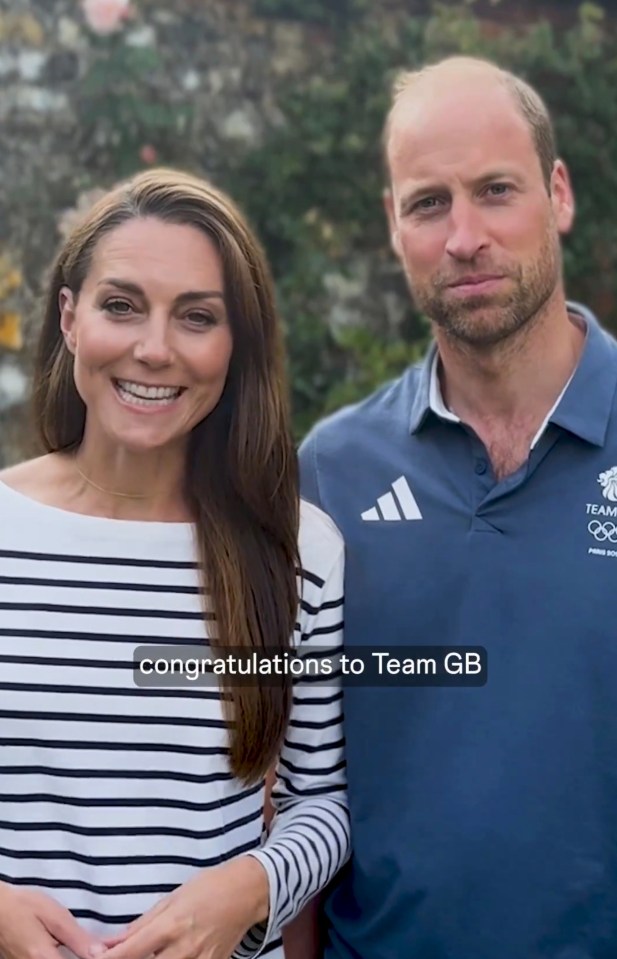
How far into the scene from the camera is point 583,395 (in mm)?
2219

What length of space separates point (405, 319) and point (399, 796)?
1.91 meters

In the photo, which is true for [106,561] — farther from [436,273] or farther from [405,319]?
[405,319]

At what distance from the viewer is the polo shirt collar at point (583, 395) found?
7.11ft

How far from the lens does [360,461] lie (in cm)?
234

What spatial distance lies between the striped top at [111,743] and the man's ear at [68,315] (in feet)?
0.81

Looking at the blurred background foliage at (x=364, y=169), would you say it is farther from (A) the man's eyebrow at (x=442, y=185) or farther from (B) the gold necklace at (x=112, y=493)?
(B) the gold necklace at (x=112, y=493)

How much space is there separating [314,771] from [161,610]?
0.39 metres

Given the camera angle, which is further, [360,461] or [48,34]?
[48,34]

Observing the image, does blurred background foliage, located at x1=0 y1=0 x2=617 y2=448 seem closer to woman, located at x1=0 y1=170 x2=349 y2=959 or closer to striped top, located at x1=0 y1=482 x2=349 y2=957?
woman, located at x1=0 y1=170 x2=349 y2=959

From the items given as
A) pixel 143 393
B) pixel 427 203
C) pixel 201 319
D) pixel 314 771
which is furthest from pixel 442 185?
pixel 314 771

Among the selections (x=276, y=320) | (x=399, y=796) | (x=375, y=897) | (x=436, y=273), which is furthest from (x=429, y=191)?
(x=375, y=897)

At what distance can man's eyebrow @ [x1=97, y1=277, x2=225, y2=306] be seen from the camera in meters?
2.04

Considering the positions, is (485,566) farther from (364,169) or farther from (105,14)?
(105,14)

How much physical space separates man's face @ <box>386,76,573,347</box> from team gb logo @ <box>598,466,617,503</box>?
27cm
